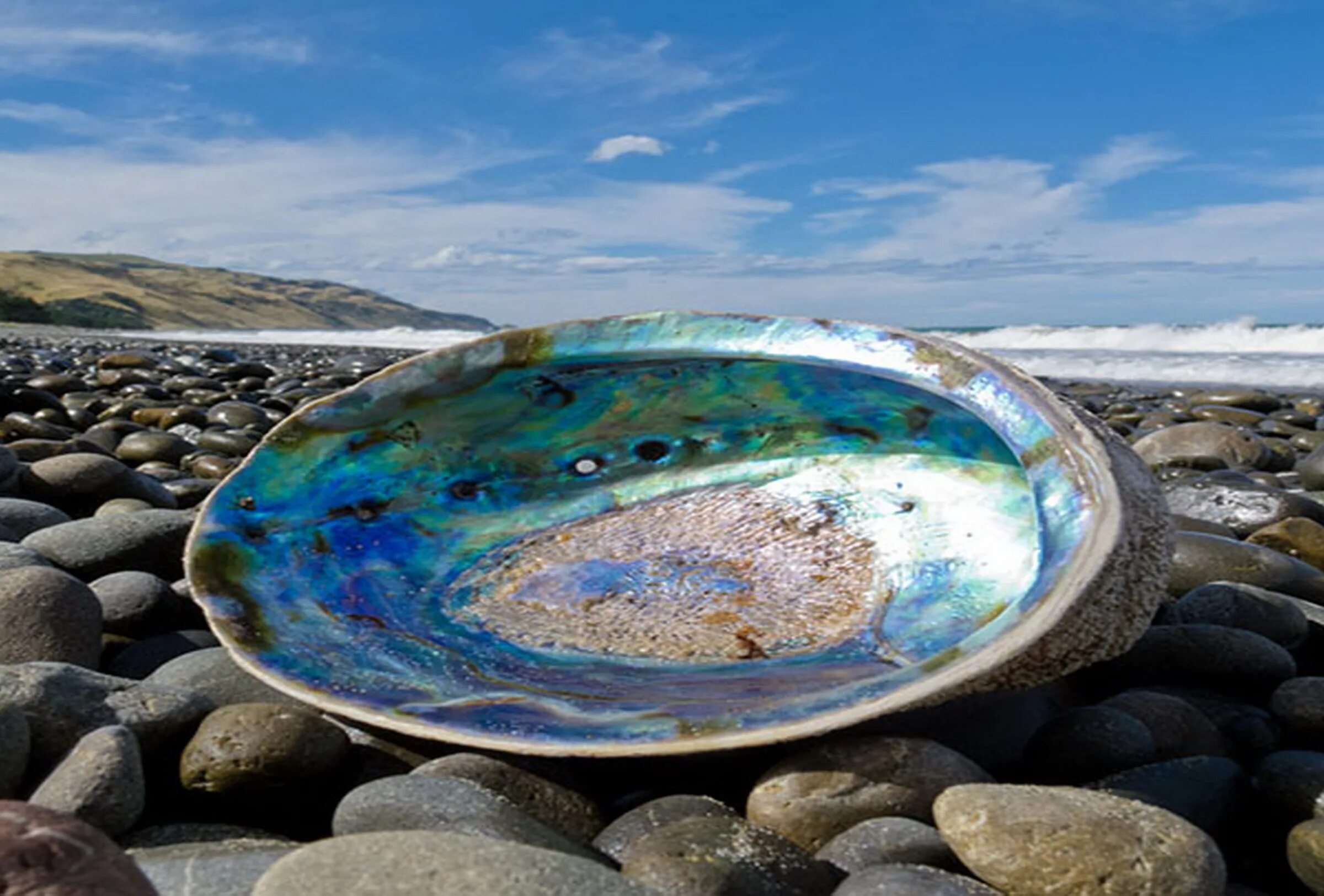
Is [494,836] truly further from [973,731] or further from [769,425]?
[769,425]

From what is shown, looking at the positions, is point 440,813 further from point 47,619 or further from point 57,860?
point 47,619

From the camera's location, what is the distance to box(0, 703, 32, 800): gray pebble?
5.50ft

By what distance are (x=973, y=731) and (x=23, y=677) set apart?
5.59 ft

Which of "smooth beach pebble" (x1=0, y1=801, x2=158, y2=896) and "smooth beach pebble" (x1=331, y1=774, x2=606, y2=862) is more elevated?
"smooth beach pebble" (x1=0, y1=801, x2=158, y2=896)

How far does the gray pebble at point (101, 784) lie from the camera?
1610 millimetres

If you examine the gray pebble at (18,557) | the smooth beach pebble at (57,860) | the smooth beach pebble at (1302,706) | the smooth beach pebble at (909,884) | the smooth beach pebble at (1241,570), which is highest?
the smooth beach pebble at (57,860)

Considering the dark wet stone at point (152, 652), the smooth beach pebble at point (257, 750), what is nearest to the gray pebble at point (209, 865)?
the smooth beach pebble at point (257, 750)

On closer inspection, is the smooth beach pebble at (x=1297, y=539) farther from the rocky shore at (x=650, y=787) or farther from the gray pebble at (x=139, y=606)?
the gray pebble at (x=139, y=606)

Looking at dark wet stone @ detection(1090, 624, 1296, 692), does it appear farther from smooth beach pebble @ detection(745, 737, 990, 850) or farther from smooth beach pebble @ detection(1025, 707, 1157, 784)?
smooth beach pebble @ detection(745, 737, 990, 850)

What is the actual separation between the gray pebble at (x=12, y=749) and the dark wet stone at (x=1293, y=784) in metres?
2.06

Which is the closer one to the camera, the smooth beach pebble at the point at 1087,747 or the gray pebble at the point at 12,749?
the gray pebble at the point at 12,749

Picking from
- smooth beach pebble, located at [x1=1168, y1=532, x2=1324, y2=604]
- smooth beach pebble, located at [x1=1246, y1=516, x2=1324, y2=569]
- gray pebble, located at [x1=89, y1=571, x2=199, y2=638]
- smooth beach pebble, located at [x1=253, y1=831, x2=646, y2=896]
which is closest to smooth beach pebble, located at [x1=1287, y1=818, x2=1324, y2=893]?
smooth beach pebble, located at [x1=253, y1=831, x2=646, y2=896]

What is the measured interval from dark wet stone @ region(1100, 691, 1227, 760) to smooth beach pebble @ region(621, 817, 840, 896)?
84 centimetres

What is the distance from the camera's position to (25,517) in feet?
10.9
